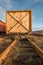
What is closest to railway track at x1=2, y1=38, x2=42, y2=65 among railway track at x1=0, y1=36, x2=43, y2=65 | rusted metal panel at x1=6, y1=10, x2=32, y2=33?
railway track at x1=0, y1=36, x2=43, y2=65

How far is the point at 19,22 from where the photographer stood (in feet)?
49.9

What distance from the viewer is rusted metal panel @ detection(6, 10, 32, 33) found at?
15055 mm

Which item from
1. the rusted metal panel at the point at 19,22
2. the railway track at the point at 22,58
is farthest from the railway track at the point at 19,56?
the rusted metal panel at the point at 19,22

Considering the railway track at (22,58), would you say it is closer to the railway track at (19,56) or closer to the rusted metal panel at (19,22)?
the railway track at (19,56)

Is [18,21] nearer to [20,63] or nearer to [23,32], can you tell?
[23,32]

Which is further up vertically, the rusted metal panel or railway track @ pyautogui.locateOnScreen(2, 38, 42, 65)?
the rusted metal panel

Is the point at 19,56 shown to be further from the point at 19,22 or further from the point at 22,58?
the point at 19,22

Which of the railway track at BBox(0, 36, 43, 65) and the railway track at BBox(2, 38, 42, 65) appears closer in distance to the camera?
the railway track at BBox(2, 38, 42, 65)

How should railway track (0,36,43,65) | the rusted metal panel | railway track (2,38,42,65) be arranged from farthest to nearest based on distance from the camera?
the rusted metal panel → railway track (0,36,43,65) → railway track (2,38,42,65)

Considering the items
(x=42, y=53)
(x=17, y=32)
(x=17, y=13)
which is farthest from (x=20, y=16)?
(x=42, y=53)

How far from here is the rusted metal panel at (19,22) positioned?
1505cm

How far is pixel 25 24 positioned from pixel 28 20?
54cm

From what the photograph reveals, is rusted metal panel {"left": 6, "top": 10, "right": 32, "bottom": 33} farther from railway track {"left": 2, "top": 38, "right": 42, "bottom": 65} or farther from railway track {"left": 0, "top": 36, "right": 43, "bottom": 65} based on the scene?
railway track {"left": 2, "top": 38, "right": 42, "bottom": 65}

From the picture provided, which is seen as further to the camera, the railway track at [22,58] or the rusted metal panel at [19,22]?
the rusted metal panel at [19,22]
